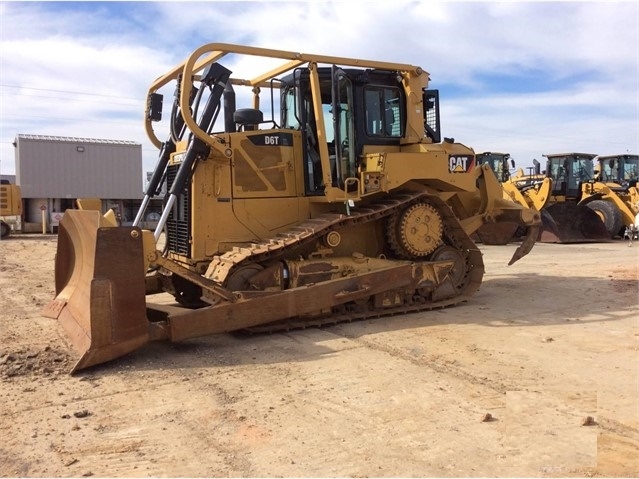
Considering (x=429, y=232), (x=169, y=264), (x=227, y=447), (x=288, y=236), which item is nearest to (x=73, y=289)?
(x=169, y=264)

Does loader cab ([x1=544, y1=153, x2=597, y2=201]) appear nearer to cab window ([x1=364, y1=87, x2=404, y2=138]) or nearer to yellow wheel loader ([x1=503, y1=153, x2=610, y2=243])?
yellow wheel loader ([x1=503, y1=153, x2=610, y2=243])

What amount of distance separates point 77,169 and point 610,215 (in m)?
24.3

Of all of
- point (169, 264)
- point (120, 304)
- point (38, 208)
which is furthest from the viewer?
point (38, 208)

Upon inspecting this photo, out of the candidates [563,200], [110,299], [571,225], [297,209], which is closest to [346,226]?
[297,209]

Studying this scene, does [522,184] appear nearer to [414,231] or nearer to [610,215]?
[610,215]

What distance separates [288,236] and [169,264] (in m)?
1.47

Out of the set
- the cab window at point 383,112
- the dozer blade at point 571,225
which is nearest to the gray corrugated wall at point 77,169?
the dozer blade at point 571,225

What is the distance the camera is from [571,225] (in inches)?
752

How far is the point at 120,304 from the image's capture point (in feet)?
17.4

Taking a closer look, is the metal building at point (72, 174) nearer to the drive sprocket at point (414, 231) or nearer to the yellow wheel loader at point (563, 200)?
the yellow wheel loader at point (563, 200)

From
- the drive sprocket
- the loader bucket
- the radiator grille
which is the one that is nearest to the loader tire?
the drive sprocket

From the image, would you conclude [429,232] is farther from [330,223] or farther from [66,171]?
[66,171]

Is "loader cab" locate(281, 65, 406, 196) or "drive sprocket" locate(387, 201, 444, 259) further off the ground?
"loader cab" locate(281, 65, 406, 196)

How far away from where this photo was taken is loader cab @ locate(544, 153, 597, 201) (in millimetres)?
22094
